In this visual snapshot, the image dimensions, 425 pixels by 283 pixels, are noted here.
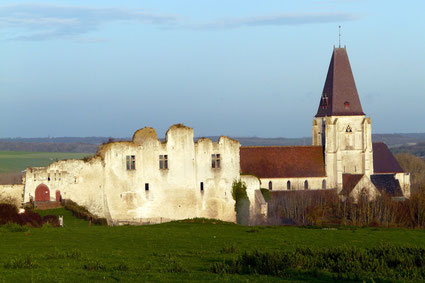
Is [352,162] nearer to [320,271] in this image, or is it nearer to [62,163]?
[62,163]

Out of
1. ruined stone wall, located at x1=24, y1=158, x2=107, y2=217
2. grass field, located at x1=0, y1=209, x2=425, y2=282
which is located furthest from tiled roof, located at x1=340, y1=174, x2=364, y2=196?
grass field, located at x1=0, y1=209, x2=425, y2=282

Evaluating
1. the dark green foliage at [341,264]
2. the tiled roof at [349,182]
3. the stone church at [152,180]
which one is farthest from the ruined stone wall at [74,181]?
the dark green foliage at [341,264]

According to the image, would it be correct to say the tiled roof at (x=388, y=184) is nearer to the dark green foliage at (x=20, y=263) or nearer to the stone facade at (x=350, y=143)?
the stone facade at (x=350, y=143)

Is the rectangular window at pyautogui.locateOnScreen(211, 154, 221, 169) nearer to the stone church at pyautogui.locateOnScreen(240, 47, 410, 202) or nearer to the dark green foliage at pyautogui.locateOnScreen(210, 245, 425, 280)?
the stone church at pyautogui.locateOnScreen(240, 47, 410, 202)

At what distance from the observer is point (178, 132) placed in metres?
58.2

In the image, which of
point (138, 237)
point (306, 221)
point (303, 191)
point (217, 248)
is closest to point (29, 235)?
point (138, 237)

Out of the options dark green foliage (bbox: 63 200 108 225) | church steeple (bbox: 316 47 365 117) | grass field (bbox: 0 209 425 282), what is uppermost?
church steeple (bbox: 316 47 365 117)

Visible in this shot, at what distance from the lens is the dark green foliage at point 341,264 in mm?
19312

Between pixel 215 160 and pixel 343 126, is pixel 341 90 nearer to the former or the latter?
pixel 343 126

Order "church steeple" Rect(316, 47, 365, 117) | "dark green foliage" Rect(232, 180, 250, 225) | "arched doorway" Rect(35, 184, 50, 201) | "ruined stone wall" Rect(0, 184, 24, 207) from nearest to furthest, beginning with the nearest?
"ruined stone wall" Rect(0, 184, 24, 207)
"arched doorway" Rect(35, 184, 50, 201)
"dark green foliage" Rect(232, 180, 250, 225)
"church steeple" Rect(316, 47, 365, 117)

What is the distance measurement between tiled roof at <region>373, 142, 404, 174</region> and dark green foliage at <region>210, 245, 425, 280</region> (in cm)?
6674

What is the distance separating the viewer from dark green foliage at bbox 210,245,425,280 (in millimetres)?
19312

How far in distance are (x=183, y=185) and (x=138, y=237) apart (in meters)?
27.3

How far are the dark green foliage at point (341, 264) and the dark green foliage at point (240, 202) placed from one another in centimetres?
3707
